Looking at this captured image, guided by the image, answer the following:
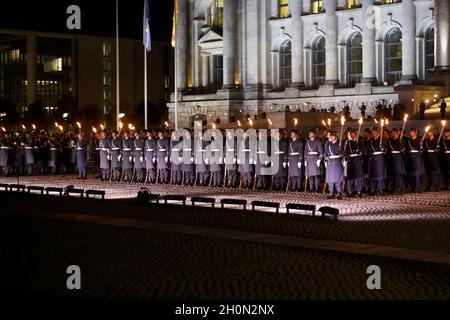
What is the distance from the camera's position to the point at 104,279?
1512 centimetres

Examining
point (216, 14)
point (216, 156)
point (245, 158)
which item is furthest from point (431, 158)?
point (216, 14)

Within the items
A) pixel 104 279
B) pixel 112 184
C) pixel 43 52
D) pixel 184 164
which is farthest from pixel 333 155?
pixel 43 52

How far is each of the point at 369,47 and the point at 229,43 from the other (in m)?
13.2

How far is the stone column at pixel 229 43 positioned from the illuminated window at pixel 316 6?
6.62m

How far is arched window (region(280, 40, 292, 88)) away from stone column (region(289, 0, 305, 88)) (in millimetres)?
→ 2529

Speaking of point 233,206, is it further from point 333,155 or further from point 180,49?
point 180,49

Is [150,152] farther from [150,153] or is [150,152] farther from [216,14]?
[216,14]

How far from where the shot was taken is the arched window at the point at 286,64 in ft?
249

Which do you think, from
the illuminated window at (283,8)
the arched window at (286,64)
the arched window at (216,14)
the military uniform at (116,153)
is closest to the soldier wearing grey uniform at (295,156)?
the military uniform at (116,153)

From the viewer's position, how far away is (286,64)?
250ft

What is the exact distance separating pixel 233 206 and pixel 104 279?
1273 cm

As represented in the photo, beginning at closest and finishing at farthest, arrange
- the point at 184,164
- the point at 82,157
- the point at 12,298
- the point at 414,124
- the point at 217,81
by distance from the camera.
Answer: the point at 12,298 < the point at 184,164 < the point at 82,157 < the point at 414,124 < the point at 217,81

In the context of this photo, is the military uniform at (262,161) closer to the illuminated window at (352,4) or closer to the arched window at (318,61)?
the illuminated window at (352,4)
